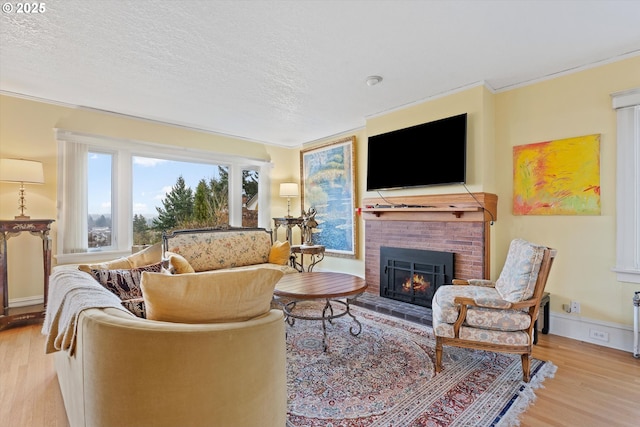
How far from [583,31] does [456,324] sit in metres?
2.44

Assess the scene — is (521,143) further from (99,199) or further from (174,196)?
(99,199)

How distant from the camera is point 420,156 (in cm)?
363

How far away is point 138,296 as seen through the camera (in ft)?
6.69

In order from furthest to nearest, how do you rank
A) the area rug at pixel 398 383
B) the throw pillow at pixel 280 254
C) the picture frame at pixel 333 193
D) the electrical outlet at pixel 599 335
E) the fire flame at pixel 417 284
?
the picture frame at pixel 333 193, the throw pillow at pixel 280 254, the fire flame at pixel 417 284, the electrical outlet at pixel 599 335, the area rug at pixel 398 383

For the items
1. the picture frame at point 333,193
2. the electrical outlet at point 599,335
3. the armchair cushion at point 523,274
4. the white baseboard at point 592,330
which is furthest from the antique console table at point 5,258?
the electrical outlet at point 599,335

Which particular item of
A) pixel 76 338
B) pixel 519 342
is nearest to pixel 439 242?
pixel 519 342

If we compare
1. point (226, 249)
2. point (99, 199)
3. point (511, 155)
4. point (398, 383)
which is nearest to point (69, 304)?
point (398, 383)

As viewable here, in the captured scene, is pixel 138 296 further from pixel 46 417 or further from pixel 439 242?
pixel 439 242

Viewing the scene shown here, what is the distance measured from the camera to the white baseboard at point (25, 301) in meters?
3.41

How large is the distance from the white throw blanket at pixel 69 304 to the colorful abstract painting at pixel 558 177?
3604mm

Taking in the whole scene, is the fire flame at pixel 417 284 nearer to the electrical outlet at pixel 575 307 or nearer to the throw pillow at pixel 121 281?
the electrical outlet at pixel 575 307

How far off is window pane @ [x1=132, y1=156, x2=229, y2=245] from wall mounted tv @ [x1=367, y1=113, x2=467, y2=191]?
8.70ft

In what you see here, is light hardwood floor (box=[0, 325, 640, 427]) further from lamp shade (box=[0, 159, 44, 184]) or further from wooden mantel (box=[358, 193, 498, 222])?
lamp shade (box=[0, 159, 44, 184])

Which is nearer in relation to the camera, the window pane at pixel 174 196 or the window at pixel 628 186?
the window at pixel 628 186
